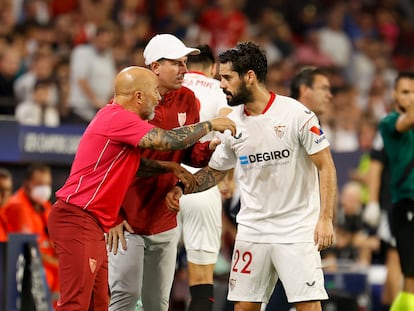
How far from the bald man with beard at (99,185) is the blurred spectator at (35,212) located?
3700 millimetres

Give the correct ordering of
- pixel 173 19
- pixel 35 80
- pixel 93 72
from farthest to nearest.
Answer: pixel 173 19 < pixel 93 72 < pixel 35 80

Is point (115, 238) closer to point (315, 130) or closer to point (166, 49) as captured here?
point (166, 49)

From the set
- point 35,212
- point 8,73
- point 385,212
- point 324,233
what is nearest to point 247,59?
point 324,233

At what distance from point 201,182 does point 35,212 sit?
3825 mm

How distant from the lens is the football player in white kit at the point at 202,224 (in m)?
8.72

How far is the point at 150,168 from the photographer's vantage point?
313 inches

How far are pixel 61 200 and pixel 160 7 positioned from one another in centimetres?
1072

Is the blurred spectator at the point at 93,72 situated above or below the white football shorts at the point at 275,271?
above

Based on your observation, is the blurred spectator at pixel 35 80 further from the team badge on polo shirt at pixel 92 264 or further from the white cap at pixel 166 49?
the team badge on polo shirt at pixel 92 264

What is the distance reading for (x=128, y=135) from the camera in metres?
7.35

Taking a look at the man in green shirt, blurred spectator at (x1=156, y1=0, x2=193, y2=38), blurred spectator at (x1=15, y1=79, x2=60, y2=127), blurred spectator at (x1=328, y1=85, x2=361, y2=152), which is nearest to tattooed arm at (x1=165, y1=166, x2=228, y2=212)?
the man in green shirt

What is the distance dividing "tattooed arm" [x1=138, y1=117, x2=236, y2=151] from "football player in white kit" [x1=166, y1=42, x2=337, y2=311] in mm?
251

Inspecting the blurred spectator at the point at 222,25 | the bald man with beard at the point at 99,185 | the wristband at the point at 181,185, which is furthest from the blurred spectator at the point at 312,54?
the bald man with beard at the point at 99,185

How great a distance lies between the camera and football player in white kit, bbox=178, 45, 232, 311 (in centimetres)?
872
